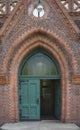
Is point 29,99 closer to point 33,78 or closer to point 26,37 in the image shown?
point 33,78

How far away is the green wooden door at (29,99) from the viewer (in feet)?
50.5

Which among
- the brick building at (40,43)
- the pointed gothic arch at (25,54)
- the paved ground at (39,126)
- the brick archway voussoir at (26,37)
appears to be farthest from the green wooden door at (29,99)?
the brick archway voussoir at (26,37)

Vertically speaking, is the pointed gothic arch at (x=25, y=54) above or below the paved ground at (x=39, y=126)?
above

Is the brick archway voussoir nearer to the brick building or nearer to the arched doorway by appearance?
the brick building

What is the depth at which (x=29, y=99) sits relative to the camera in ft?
50.6

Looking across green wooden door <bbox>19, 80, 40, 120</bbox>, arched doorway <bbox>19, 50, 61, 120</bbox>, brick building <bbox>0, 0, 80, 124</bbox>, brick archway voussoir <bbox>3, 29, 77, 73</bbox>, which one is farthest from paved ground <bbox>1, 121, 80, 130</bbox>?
brick archway voussoir <bbox>3, 29, 77, 73</bbox>

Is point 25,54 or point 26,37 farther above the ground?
point 26,37

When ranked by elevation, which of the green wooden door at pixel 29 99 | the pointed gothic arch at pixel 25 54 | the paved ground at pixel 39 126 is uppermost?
the pointed gothic arch at pixel 25 54

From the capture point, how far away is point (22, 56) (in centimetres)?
1492

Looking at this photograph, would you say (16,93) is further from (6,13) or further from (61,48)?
(6,13)

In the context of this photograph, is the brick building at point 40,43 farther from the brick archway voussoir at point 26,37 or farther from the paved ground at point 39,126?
the paved ground at point 39,126

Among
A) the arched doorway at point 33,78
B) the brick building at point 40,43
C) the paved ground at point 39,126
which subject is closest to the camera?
the paved ground at point 39,126

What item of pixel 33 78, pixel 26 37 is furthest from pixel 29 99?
pixel 26 37

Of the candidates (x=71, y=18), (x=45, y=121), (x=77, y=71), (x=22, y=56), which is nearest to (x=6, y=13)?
(x=22, y=56)
